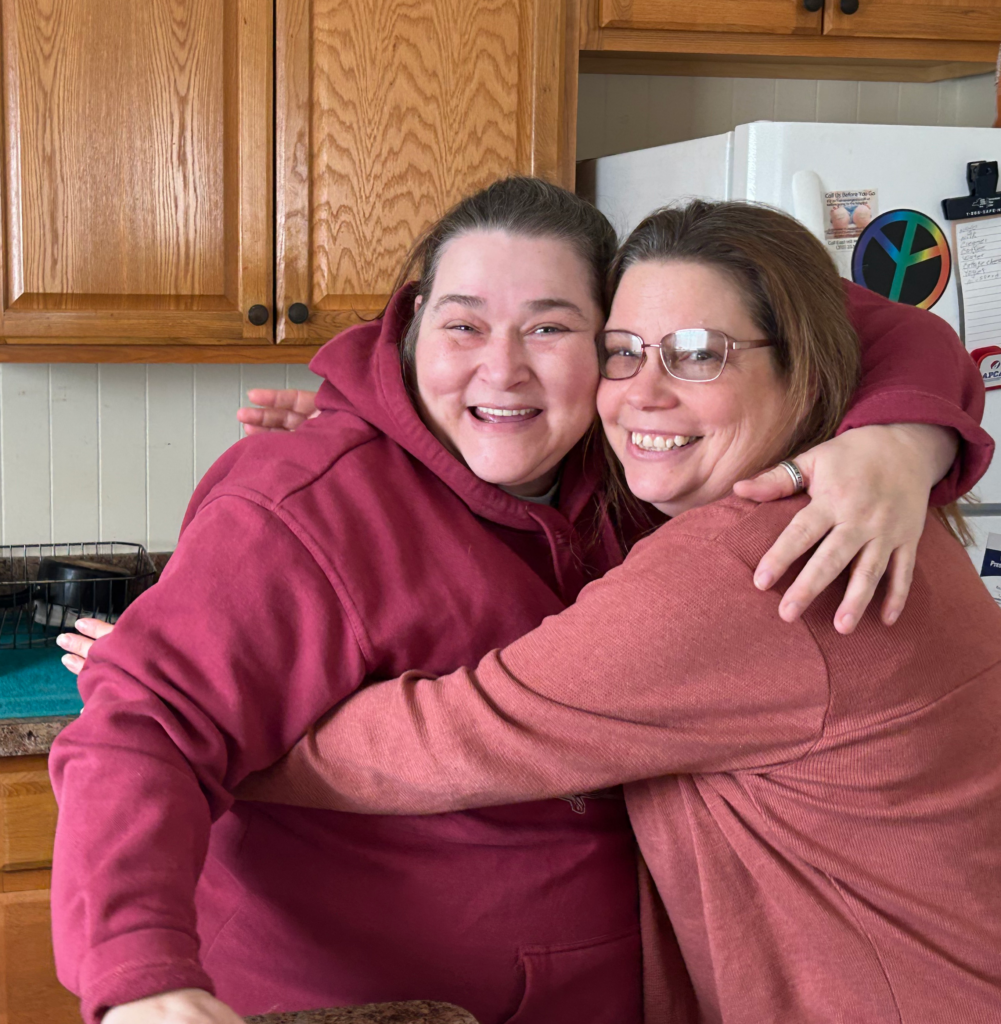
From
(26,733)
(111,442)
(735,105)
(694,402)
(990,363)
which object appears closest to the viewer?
(694,402)

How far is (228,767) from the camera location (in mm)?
950

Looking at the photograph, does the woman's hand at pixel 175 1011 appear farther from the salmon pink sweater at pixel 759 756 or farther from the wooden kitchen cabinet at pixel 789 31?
the wooden kitchen cabinet at pixel 789 31

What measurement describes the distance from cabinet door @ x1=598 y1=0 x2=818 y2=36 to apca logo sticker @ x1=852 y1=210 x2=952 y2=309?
501 millimetres

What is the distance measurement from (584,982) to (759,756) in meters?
0.28

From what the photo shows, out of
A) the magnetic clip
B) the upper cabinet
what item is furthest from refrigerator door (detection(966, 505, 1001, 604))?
the upper cabinet

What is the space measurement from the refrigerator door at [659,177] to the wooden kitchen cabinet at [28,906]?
1.40 m

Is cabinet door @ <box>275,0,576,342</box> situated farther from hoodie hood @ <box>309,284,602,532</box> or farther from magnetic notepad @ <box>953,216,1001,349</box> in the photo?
hoodie hood @ <box>309,284,602,532</box>

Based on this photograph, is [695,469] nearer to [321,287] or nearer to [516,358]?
[516,358]

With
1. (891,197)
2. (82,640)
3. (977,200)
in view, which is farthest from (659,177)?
(82,640)

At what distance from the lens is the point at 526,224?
46.0 inches

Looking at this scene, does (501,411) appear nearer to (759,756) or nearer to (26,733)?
(759,756)

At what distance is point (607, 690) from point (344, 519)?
0.28 meters

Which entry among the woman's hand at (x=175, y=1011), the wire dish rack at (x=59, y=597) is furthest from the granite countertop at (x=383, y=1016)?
the wire dish rack at (x=59, y=597)

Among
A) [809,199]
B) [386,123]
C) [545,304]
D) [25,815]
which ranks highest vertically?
[386,123]
